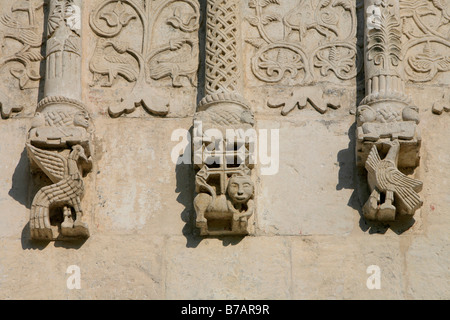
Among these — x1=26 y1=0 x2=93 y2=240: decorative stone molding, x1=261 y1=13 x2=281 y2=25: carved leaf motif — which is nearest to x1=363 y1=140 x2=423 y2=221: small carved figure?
x1=261 y1=13 x2=281 y2=25: carved leaf motif

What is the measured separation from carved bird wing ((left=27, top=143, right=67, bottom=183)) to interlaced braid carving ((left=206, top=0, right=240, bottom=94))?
1.10 metres

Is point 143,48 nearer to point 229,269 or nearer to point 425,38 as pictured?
point 229,269

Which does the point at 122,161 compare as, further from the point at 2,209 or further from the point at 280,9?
the point at 280,9

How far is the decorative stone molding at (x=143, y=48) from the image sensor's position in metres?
8.24

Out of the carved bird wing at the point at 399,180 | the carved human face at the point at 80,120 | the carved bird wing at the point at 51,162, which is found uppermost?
the carved human face at the point at 80,120

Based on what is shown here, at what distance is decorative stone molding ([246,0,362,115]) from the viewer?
8297 millimetres

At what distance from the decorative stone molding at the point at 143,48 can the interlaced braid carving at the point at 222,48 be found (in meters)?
0.21

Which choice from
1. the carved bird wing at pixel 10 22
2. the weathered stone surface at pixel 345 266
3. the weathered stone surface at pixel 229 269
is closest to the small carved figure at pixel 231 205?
the weathered stone surface at pixel 229 269

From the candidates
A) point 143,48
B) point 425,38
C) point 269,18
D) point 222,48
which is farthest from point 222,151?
point 425,38

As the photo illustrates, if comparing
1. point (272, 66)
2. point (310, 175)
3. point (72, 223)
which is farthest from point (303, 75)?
point (72, 223)

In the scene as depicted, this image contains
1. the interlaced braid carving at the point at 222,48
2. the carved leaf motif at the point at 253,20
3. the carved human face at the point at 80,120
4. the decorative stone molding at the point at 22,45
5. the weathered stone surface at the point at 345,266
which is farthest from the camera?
the carved leaf motif at the point at 253,20

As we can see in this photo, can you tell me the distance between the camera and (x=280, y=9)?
859 cm

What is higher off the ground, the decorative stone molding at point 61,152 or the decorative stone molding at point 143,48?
the decorative stone molding at point 143,48

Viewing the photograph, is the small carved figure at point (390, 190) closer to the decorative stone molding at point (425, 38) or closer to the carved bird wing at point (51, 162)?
the decorative stone molding at point (425, 38)
